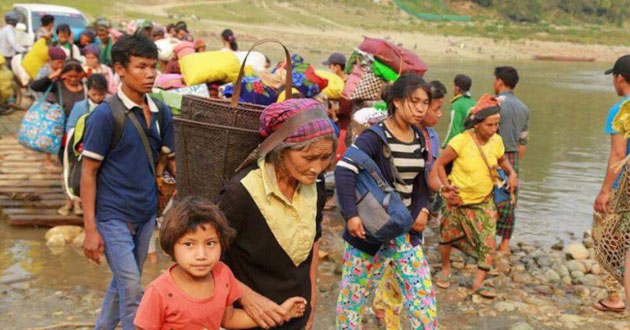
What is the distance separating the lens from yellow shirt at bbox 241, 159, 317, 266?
298cm

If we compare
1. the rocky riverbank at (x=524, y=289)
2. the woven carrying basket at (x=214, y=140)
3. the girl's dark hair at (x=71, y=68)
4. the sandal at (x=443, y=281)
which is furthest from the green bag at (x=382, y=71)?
the woven carrying basket at (x=214, y=140)

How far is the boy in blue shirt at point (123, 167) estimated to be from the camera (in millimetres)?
3738

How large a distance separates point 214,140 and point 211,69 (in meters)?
4.59

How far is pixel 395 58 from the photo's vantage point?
707 cm

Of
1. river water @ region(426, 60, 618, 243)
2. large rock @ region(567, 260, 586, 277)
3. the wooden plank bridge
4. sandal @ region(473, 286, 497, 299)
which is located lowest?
river water @ region(426, 60, 618, 243)

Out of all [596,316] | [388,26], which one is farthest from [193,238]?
[388,26]

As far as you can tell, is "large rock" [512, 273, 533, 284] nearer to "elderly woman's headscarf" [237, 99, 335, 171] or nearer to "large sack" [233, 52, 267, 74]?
"large sack" [233, 52, 267, 74]

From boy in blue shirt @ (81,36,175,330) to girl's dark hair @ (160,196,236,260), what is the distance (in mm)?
1106

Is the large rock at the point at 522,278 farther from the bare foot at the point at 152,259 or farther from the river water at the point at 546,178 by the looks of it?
the bare foot at the point at 152,259

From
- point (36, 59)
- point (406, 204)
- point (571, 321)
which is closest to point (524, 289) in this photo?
point (571, 321)

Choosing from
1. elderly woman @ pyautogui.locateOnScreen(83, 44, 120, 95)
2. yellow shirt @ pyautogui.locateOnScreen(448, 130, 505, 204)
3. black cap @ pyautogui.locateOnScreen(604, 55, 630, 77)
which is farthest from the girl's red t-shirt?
elderly woman @ pyautogui.locateOnScreen(83, 44, 120, 95)

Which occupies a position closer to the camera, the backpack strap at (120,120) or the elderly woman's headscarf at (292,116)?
the elderly woman's headscarf at (292,116)

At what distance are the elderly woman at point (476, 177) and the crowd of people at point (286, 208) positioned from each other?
0.5 inches

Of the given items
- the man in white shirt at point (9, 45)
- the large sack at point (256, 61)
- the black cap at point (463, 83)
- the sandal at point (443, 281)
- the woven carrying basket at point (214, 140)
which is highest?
the woven carrying basket at point (214, 140)
